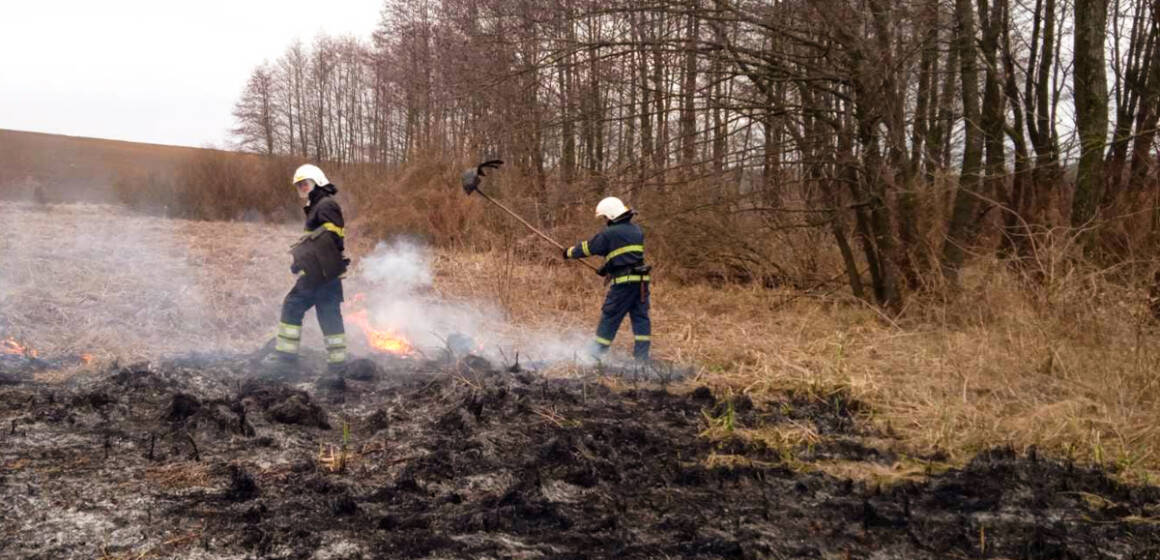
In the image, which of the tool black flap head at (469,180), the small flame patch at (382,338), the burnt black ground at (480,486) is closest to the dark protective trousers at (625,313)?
the burnt black ground at (480,486)

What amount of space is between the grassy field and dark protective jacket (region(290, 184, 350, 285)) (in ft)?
4.95

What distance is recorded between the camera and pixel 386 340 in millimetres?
8031

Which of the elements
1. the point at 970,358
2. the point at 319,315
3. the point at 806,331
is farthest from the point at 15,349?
the point at 970,358

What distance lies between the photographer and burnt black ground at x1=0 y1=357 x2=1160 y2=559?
3.63 meters

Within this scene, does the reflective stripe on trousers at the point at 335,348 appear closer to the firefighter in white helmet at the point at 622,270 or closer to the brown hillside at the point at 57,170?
the firefighter in white helmet at the point at 622,270

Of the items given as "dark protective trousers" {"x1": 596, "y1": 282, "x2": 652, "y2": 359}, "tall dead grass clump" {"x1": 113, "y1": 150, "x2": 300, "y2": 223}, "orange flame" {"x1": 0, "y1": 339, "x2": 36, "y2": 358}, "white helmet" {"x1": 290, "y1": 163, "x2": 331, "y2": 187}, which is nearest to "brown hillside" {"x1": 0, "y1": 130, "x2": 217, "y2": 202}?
"tall dead grass clump" {"x1": 113, "y1": 150, "x2": 300, "y2": 223}

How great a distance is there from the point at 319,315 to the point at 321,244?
0.66 meters

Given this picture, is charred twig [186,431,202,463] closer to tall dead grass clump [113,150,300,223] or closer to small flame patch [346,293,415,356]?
small flame patch [346,293,415,356]

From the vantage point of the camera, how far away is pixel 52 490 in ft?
13.3

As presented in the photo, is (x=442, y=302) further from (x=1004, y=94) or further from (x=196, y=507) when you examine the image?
(x=1004, y=94)

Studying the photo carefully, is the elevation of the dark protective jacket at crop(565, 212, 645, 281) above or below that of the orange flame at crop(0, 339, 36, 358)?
above

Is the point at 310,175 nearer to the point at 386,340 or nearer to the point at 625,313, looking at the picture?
the point at 386,340

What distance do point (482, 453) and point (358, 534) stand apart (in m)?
1.24

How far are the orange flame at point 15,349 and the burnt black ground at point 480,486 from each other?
111 centimetres
